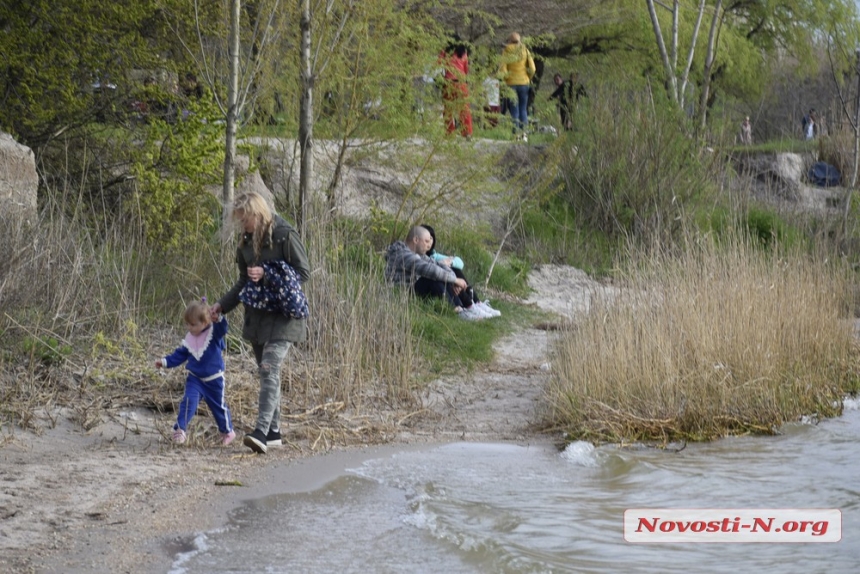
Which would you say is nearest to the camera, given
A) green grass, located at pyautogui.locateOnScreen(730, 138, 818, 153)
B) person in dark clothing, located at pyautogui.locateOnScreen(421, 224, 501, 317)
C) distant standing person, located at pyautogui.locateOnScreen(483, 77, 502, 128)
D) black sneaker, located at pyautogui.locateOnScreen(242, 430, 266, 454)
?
black sneaker, located at pyautogui.locateOnScreen(242, 430, 266, 454)

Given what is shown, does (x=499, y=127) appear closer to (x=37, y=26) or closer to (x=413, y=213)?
(x=413, y=213)

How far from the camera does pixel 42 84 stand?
39.6ft

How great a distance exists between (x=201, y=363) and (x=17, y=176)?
4150mm

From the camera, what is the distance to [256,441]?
7.29 m

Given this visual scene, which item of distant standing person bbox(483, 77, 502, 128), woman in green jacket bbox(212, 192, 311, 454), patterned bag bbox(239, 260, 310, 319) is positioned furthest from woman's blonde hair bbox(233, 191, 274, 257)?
distant standing person bbox(483, 77, 502, 128)

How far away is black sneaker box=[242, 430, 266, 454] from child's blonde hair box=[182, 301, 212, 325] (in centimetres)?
77

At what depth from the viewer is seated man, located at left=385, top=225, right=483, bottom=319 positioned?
39.1ft

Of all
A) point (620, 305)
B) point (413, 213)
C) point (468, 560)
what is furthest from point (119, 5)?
point (468, 560)

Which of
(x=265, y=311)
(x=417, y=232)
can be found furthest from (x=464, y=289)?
(x=265, y=311)

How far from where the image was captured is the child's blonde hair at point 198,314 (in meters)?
7.31

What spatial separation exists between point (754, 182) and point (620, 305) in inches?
515

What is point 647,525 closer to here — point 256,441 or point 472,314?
point 256,441

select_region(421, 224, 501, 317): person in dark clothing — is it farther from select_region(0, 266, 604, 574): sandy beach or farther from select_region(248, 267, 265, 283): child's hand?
select_region(248, 267, 265, 283): child's hand

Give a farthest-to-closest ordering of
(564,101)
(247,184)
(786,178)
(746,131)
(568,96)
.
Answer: (746,131) < (564,101) < (786,178) < (568,96) < (247,184)
